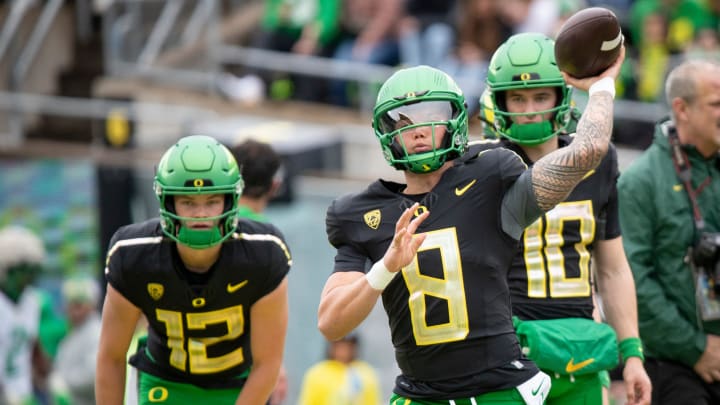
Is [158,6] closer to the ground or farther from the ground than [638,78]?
farther from the ground

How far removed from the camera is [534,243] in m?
5.89

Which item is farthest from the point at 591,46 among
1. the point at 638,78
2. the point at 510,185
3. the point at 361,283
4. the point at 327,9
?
the point at 327,9

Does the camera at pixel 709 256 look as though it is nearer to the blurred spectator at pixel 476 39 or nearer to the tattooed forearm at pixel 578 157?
the tattooed forearm at pixel 578 157

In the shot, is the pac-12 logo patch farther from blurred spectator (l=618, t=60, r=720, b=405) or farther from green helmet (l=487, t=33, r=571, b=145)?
blurred spectator (l=618, t=60, r=720, b=405)

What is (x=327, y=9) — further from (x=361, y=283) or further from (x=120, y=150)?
(x=361, y=283)

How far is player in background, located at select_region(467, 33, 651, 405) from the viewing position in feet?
19.1

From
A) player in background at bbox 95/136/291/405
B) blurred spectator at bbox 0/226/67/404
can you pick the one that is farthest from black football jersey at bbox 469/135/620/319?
blurred spectator at bbox 0/226/67/404

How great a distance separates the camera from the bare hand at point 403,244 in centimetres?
472

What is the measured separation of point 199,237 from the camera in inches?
228

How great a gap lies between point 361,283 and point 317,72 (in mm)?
9564

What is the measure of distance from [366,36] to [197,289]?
8.32 metres

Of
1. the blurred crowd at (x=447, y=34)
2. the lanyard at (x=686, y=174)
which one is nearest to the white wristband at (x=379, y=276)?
the lanyard at (x=686, y=174)

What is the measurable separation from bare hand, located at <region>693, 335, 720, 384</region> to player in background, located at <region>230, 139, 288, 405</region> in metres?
2.03

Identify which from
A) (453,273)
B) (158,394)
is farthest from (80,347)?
(453,273)
